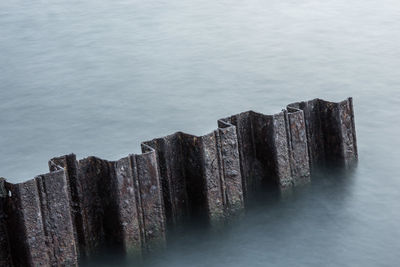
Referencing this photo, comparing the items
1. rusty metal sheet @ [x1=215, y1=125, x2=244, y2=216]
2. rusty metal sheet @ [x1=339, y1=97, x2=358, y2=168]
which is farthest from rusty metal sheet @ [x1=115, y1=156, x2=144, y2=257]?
rusty metal sheet @ [x1=339, y1=97, x2=358, y2=168]

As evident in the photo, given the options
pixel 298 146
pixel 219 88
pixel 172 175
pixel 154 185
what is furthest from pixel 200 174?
pixel 219 88

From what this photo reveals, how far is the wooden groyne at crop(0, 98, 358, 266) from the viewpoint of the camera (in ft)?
27.6

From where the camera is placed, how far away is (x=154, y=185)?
353 inches

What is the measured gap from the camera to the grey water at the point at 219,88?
9.48 m

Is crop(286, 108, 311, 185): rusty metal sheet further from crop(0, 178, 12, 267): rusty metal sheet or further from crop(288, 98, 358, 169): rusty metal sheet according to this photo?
crop(0, 178, 12, 267): rusty metal sheet

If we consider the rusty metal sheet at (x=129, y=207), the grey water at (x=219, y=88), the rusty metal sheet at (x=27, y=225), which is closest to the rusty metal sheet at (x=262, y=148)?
the grey water at (x=219, y=88)

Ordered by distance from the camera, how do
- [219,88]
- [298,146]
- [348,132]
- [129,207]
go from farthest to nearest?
1. [219,88]
2. [348,132]
3. [298,146]
4. [129,207]

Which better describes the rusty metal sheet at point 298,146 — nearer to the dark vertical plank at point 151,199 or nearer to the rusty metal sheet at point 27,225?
the dark vertical plank at point 151,199

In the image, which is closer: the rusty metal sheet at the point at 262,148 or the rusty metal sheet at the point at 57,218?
the rusty metal sheet at the point at 57,218

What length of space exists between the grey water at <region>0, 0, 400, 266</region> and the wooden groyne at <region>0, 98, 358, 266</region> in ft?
0.95

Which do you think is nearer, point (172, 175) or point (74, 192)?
point (74, 192)

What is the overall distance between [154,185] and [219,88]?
617 centimetres

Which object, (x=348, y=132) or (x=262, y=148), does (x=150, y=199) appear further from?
(x=348, y=132)

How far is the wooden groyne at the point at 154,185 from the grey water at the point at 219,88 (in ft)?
0.95
